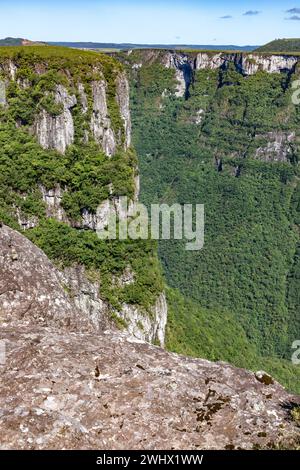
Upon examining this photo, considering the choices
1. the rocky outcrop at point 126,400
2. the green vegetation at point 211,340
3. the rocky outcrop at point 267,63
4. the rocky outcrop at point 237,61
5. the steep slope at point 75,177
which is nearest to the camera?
the rocky outcrop at point 126,400

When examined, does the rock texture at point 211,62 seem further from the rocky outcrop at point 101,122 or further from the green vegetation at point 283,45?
the rocky outcrop at point 101,122

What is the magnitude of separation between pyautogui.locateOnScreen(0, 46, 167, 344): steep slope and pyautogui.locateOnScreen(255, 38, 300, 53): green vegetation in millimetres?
104440

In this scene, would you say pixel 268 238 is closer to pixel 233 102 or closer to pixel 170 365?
pixel 233 102

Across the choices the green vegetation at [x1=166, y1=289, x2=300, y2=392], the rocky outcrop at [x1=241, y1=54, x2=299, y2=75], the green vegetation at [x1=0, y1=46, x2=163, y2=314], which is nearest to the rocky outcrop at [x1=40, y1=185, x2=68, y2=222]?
the green vegetation at [x1=0, y1=46, x2=163, y2=314]

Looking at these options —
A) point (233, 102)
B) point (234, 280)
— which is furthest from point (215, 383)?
point (233, 102)

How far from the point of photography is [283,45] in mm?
129750

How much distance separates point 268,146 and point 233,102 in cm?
1275

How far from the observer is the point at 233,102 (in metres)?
96.4

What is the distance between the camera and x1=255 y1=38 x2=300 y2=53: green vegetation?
12664 cm

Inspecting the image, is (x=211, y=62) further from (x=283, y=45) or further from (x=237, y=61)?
(x=283, y=45)

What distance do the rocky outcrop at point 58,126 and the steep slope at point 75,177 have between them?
0.06 metres

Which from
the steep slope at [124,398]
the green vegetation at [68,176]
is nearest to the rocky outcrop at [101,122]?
the green vegetation at [68,176]

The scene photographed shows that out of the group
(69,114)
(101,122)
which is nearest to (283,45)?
(101,122)

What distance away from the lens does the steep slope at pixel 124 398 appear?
5.88m
